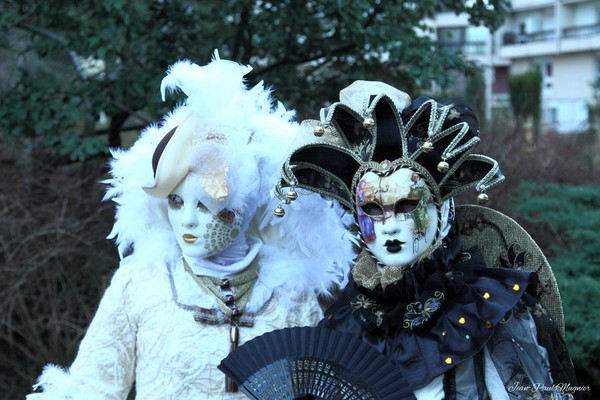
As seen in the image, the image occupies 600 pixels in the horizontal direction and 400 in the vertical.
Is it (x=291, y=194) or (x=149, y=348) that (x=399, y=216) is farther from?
(x=149, y=348)

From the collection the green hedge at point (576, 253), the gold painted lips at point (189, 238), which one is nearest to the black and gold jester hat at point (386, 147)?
the gold painted lips at point (189, 238)

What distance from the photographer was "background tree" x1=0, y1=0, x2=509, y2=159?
4.63 metres

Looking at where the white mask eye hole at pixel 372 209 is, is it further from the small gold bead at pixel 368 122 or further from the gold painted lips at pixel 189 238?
the gold painted lips at pixel 189 238

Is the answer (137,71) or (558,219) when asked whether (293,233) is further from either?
(558,219)

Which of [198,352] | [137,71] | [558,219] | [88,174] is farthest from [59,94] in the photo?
[558,219]

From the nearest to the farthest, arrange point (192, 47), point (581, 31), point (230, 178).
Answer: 1. point (230, 178)
2. point (192, 47)
3. point (581, 31)

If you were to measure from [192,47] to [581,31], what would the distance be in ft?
88.0

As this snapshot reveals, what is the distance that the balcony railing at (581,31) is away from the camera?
92.0 ft

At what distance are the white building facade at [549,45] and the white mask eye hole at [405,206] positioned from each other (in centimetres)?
2541

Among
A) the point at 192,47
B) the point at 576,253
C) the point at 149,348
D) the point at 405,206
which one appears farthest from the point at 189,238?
the point at 576,253

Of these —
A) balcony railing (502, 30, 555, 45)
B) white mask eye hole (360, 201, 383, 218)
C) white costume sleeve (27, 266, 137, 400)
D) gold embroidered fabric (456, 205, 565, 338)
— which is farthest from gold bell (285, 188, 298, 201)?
balcony railing (502, 30, 555, 45)

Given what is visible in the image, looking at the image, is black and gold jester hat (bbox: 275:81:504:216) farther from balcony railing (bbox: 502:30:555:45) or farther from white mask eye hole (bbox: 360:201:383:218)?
balcony railing (bbox: 502:30:555:45)

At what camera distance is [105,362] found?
2.81 metres

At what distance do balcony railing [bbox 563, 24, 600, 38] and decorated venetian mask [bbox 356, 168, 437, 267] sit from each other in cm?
2804
